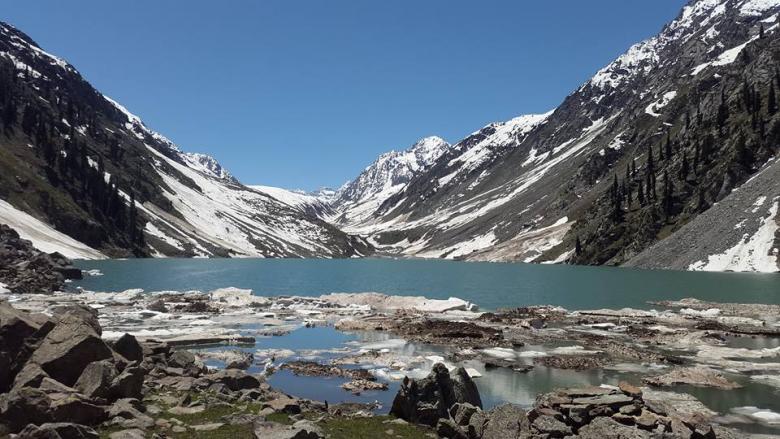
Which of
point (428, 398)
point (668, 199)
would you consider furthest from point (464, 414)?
point (668, 199)

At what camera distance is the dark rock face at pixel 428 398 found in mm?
23578

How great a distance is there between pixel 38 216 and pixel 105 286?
11002cm

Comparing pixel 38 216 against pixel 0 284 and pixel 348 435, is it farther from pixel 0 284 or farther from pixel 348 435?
pixel 348 435

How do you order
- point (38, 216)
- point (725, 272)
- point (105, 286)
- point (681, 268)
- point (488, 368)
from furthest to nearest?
1. point (38, 216)
2. point (681, 268)
3. point (725, 272)
4. point (105, 286)
5. point (488, 368)

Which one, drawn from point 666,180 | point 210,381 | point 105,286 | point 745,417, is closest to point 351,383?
point 210,381

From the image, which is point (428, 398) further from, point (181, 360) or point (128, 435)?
point (181, 360)

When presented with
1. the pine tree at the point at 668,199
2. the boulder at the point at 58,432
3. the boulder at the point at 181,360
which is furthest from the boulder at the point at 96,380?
the pine tree at the point at 668,199

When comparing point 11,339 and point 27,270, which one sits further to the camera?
point 27,270

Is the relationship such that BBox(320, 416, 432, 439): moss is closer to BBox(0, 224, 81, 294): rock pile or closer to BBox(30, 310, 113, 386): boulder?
BBox(30, 310, 113, 386): boulder

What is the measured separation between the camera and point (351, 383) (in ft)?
107

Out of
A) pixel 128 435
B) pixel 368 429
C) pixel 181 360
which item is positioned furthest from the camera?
pixel 181 360

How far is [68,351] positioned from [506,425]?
686 inches

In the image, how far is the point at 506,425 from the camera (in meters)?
19.7

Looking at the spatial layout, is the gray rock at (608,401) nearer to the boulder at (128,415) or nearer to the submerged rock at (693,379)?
the submerged rock at (693,379)
